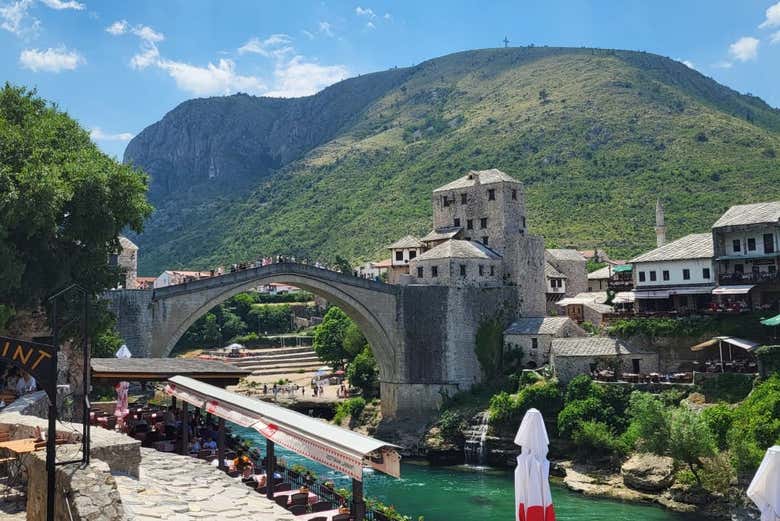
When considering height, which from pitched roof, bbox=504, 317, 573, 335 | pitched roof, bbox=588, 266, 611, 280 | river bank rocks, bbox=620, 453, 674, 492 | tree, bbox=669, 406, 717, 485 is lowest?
river bank rocks, bbox=620, 453, 674, 492

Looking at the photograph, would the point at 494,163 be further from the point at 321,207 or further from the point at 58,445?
the point at 58,445

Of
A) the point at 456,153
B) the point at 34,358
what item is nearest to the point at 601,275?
the point at 456,153

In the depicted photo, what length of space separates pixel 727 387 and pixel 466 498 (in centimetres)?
1271

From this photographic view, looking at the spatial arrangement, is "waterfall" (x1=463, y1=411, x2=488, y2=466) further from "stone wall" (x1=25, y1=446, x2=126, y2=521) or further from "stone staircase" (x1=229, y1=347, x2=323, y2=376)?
"stone staircase" (x1=229, y1=347, x2=323, y2=376)

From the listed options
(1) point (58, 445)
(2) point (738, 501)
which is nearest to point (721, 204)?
(2) point (738, 501)

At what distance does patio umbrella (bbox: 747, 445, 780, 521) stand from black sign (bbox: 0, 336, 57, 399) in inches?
395

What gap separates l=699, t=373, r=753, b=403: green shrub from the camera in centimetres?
3194

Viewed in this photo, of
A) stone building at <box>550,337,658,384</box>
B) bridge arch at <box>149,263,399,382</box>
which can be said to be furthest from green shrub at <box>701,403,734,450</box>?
bridge arch at <box>149,263,399,382</box>

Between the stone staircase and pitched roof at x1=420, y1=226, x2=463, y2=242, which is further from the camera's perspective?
the stone staircase

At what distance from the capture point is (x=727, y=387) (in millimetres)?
32562

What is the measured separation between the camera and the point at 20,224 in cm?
2133

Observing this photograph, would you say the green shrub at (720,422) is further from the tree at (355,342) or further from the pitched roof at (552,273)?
the tree at (355,342)

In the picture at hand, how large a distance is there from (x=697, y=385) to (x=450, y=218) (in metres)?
19.6

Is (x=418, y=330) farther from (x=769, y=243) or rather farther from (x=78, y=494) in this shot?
(x=78, y=494)
